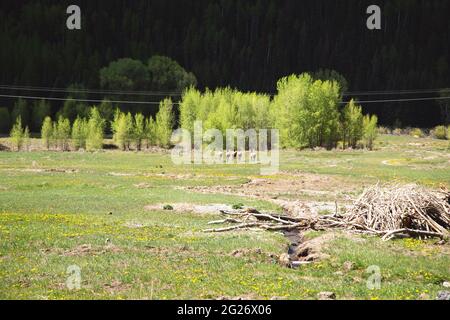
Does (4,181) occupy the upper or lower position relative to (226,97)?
lower

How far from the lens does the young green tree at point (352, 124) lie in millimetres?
112188

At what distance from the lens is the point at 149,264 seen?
733 inches

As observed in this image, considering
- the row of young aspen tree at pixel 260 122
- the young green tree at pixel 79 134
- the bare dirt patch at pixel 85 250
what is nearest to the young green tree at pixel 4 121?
the row of young aspen tree at pixel 260 122

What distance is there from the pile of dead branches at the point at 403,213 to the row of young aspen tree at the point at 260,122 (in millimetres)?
76109

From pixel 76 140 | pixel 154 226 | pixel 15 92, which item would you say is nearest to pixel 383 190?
pixel 154 226

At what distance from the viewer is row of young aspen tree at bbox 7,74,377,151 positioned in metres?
103

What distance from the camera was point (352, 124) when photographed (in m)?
113

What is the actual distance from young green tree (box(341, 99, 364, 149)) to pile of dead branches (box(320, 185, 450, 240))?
288ft

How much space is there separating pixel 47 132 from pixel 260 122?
47.9 metres

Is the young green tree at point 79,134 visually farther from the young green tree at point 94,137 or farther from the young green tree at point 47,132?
the young green tree at point 47,132

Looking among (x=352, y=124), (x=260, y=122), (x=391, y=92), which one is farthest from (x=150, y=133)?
(x=391, y=92)

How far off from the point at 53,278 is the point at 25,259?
10.8 feet
